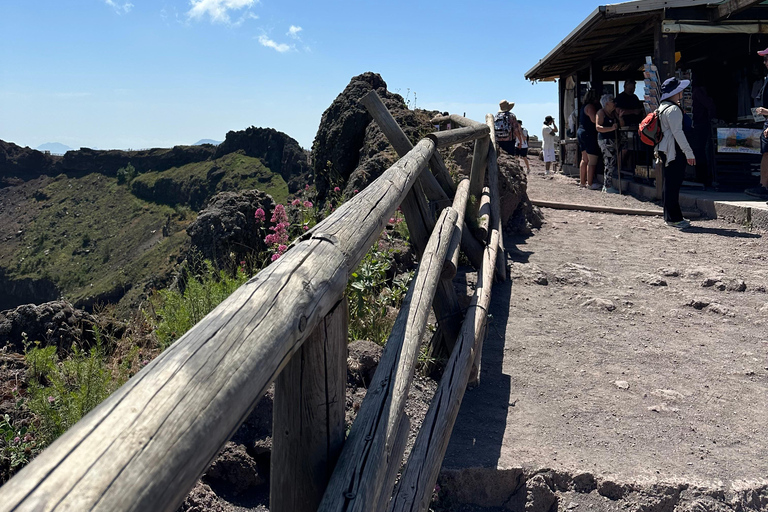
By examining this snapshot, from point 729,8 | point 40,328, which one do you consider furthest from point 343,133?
point 40,328

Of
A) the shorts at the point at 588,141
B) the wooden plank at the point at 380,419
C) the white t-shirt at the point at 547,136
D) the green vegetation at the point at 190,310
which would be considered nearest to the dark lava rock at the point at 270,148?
the white t-shirt at the point at 547,136

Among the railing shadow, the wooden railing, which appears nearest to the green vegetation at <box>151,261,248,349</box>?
the wooden railing

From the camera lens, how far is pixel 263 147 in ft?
223

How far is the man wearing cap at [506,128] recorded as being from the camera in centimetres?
1133

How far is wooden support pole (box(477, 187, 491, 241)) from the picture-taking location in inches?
209

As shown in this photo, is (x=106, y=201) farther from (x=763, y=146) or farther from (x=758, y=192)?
(x=763, y=146)

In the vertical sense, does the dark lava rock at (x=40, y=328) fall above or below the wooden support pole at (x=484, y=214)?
below

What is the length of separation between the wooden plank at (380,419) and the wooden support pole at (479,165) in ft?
12.3

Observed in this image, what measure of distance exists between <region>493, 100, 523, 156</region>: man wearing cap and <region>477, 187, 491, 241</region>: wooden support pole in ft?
15.5

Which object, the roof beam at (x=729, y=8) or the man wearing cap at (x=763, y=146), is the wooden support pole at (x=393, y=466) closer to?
the man wearing cap at (x=763, y=146)

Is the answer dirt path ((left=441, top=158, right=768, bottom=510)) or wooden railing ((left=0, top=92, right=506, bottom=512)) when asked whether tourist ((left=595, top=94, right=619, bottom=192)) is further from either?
wooden railing ((left=0, top=92, right=506, bottom=512))

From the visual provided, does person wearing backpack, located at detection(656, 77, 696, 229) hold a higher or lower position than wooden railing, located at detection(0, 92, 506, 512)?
higher

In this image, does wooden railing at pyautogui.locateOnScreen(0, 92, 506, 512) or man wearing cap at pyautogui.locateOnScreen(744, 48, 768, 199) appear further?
man wearing cap at pyautogui.locateOnScreen(744, 48, 768, 199)

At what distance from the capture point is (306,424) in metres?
1.60
